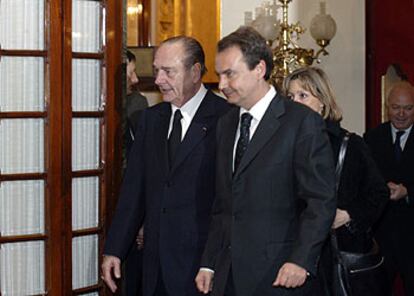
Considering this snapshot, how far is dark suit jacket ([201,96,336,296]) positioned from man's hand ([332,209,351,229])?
62 cm

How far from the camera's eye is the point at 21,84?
4496 mm

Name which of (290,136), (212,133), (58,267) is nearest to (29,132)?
(58,267)

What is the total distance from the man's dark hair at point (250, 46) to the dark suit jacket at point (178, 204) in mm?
599

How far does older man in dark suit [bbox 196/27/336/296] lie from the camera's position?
3.31m

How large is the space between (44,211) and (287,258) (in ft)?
5.43

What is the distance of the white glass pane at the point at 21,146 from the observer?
447cm

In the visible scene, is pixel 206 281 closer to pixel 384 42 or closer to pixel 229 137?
pixel 229 137

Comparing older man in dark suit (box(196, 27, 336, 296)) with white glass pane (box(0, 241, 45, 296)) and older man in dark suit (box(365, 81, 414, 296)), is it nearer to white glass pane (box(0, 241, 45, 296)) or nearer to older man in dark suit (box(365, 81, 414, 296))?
white glass pane (box(0, 241, 45, 296))

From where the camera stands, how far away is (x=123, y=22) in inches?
190

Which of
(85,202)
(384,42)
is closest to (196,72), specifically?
(85,202)

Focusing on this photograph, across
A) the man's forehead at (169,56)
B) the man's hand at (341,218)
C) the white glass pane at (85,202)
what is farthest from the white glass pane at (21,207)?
the man's hand at (341,218)

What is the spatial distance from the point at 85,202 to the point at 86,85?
1.96 ft

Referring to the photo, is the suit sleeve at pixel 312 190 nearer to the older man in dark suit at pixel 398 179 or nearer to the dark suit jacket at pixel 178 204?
the dark suit jacket at pixel 178 204

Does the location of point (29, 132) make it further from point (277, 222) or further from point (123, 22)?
point (277, 222)
